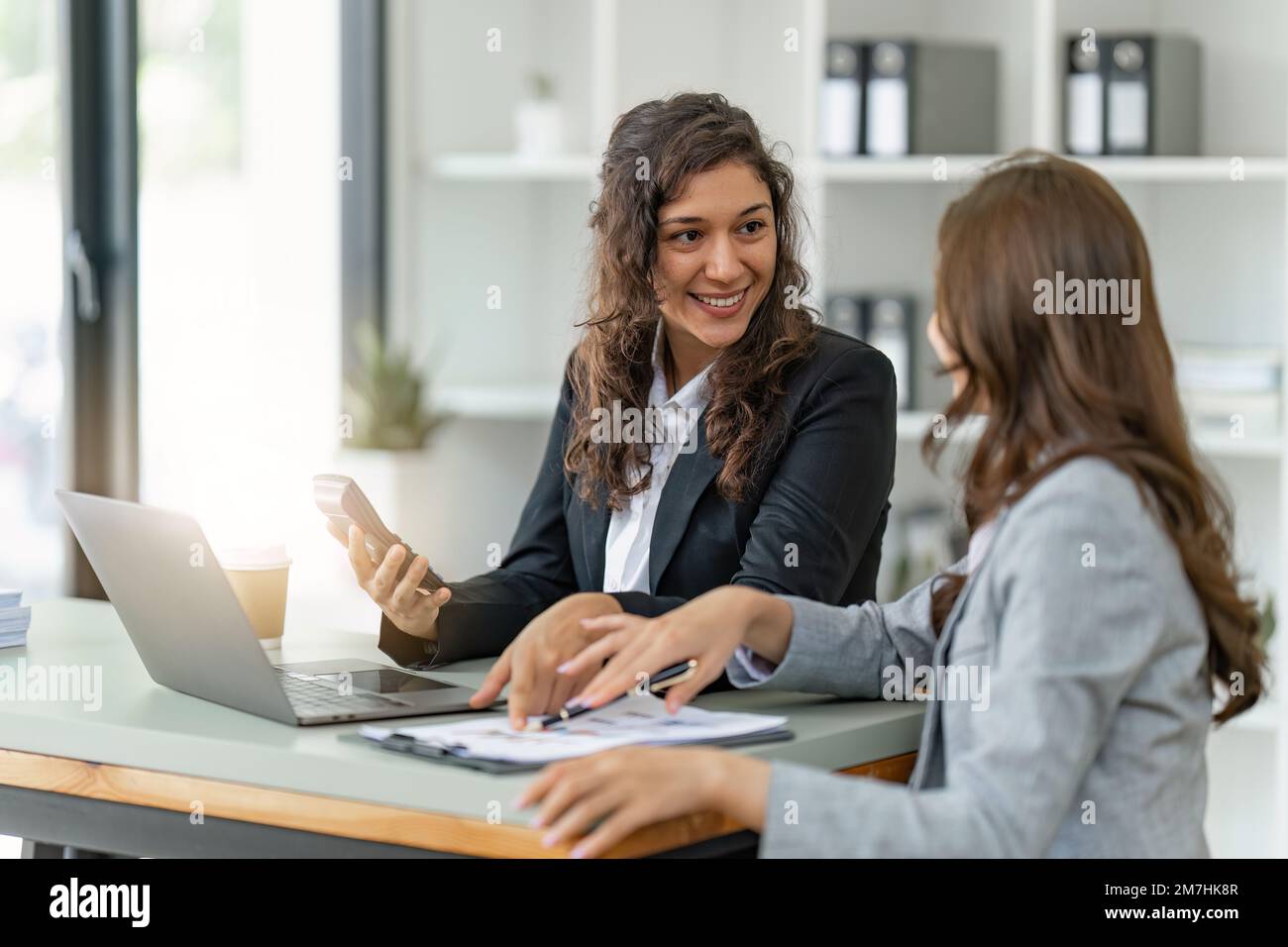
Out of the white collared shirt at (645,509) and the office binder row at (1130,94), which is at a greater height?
the office binder row at (1130,94)

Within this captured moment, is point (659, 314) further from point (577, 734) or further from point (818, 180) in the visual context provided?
point (818, 180)

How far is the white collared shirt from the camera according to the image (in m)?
2.10

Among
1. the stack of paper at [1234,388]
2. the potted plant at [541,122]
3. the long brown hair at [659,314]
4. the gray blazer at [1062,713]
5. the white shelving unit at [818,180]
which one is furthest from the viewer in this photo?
the potted plant at [541,122]

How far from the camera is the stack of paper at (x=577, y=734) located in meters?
1.32

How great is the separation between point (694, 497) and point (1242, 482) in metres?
1.94

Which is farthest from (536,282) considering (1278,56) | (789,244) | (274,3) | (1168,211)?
(789,244)

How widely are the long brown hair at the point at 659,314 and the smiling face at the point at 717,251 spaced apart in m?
0.02

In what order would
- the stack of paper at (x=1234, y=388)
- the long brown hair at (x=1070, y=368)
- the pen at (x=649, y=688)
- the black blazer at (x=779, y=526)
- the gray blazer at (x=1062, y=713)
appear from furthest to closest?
the stack of paper at (x=1234, y=388) < the black blazer at (x=779, y=526) < the pen at (x=649, y=688) < the long brown hair at (x=1070, y=368) < the gray blazer at (x=1062, y=713)

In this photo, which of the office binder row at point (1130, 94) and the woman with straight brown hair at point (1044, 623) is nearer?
the woman with straight brown hair at point (1044, 623)

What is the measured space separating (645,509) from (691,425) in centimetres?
12

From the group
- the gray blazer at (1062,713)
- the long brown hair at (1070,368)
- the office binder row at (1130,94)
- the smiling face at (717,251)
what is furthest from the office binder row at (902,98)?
the gray blazer at (1062,713)

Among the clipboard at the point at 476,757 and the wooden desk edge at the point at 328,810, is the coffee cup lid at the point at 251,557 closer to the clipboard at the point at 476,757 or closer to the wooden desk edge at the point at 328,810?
the wooden desk edge at the point at 328,810

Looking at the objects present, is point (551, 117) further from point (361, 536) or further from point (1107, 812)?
point (1107, 812)

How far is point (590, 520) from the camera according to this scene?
214 centimetres
